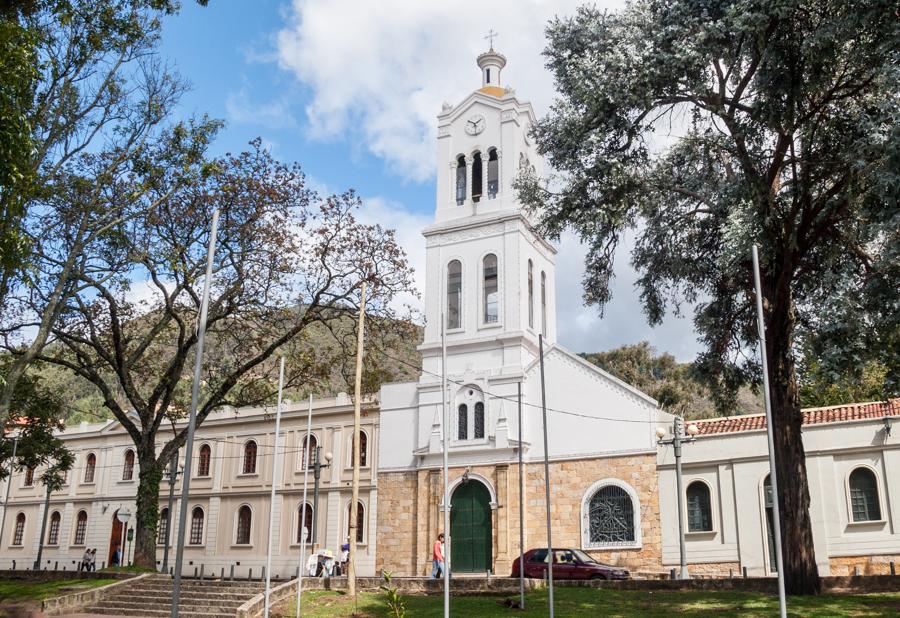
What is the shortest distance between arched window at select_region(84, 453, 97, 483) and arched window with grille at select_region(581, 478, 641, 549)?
29638 mm

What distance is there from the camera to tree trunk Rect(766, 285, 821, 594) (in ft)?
54.3

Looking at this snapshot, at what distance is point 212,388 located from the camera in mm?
27109

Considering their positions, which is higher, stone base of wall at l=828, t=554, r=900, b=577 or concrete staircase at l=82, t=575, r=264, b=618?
stone base of wall at l=828, t=554, r=900, b=577

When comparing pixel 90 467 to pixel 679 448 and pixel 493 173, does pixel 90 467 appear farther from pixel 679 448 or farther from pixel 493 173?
pixel 679 448

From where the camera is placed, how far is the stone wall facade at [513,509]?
1146 inches

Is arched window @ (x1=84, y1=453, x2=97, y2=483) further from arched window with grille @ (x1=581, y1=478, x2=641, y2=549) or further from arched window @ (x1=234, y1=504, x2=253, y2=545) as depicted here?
arched window with grille @ (x1=581, y1=478, x2=641, y2=549)

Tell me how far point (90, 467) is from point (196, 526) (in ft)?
29.5

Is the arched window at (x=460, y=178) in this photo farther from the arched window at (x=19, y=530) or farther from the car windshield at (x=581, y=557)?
the arched window at (x=19, y=530)

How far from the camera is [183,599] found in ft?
68.8

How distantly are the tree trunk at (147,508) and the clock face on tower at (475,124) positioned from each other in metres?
18.7

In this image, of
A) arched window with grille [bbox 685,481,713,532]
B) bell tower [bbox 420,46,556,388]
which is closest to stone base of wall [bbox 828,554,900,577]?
arched window with grille [bbox 685,481,713,532]

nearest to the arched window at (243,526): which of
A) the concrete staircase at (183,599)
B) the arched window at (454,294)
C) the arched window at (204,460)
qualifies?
the arched window at (204,460)

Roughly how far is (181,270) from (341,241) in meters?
4.97

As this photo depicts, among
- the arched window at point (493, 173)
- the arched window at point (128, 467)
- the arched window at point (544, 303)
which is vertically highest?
the arched window at point (493, 173)
